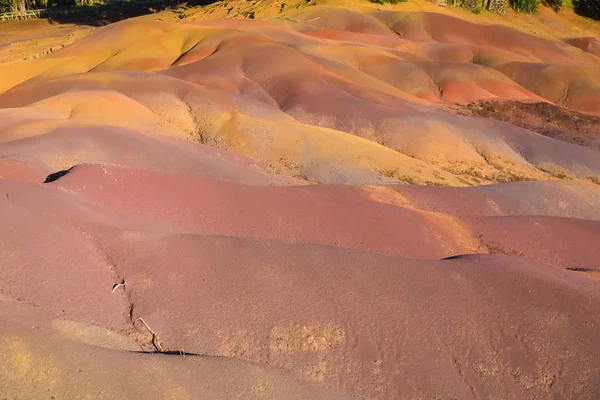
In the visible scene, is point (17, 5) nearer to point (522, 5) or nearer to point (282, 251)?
point (522, 5)

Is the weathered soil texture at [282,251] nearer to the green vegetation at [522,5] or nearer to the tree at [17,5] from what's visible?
the green vegetation at [522,5]

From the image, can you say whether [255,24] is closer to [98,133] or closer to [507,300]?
[98,133]

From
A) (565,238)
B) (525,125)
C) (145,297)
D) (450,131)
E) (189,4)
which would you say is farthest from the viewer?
(189,4)

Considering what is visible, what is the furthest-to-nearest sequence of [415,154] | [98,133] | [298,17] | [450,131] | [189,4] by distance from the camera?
1. [189,4]
2. [298,17]
3. [450,131]
4. [415,154]
5. [98,133]

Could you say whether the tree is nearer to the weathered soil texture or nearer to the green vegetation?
the weathered soil texture

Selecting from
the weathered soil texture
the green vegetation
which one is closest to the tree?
the weathered soil texture

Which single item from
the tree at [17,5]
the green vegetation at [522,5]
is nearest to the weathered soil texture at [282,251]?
the green vegetation at [522,5]

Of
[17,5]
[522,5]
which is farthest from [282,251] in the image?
[17,5]

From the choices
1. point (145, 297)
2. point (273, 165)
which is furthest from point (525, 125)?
point (145, 297)

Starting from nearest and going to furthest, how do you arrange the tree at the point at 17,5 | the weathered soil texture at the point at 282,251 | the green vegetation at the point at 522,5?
the weathered soil texture at the point at 282,251 < the green vegetation at the point at 522,5 < the tree at the point at 17,5
